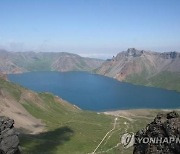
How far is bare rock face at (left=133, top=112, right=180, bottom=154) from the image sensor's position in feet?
116

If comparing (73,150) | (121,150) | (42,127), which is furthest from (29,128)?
(121,150)

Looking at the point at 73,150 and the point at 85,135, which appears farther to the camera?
the point at 85,135

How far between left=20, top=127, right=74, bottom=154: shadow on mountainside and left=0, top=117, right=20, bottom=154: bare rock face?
49042mm

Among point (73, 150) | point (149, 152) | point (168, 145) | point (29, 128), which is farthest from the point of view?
point (29, 128)

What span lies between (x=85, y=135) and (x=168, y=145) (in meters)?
134

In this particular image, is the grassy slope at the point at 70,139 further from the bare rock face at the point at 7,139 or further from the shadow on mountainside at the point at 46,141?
the bare rock face at the point at 7,139

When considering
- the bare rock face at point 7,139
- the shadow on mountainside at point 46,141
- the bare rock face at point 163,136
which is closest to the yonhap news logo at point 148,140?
the bare rock face at point 163,136

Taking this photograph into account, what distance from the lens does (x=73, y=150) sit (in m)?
133

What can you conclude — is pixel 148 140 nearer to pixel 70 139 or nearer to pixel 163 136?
pixel 163 136

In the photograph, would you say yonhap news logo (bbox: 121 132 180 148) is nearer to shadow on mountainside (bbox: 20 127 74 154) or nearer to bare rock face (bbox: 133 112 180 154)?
bare rock face (bbox: 133 112 180 154)

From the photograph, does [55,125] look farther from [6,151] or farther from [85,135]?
[6,151]

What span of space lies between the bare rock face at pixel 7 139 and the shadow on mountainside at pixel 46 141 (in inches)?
1931

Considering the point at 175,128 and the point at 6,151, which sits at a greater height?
the point at 175,128

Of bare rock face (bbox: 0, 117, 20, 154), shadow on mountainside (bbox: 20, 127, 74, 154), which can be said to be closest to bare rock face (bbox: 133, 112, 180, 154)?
bare rock face (bbox: 0, 117, 20, 154)
